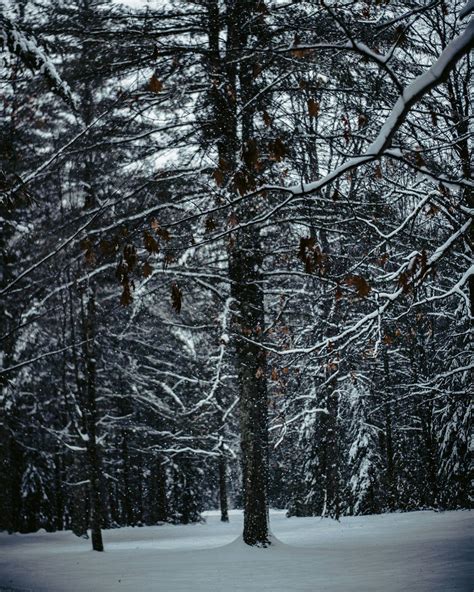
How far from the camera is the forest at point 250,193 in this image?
4.85 meters

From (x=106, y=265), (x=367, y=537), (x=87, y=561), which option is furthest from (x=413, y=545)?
(x=106, y=265)

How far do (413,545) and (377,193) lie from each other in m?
6.20

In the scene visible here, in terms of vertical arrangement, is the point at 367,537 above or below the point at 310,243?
below

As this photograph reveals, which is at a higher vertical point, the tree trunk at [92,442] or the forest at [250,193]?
the forest at [250,193]

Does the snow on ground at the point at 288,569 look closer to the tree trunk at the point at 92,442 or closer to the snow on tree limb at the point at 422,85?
the tree trunk at the point at 92,442

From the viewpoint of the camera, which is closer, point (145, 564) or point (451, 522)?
point (145, 564)

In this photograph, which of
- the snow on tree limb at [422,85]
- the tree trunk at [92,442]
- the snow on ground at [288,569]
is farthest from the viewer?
the tree trunk at [92,442]

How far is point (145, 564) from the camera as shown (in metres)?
8.66

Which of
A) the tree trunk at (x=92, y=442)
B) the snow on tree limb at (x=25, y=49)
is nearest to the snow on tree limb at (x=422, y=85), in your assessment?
the snow on tree limb at (x=25, y=49)

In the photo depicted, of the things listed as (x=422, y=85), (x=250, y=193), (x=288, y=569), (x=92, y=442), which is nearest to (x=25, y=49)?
(x=250, y=193)

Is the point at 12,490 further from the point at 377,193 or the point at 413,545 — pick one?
the point at 377,193

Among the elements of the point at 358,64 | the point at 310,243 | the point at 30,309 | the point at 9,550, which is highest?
the point at 358,64

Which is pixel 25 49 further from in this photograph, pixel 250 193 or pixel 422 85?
pixel 422 85

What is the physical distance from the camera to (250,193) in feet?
Answer: 12.7
